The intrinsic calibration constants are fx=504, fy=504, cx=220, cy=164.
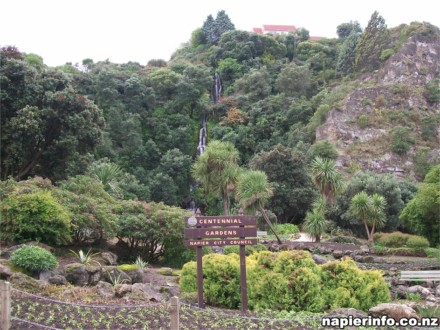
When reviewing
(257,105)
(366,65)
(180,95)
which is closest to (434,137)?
(366,65)

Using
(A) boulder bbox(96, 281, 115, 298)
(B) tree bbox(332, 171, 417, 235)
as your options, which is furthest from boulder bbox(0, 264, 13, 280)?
(B) tree bbox(332, 171, 417, 235)

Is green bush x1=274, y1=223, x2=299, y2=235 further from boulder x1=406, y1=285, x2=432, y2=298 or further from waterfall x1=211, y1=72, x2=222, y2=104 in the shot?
waterfall x1=211, y1=72, x2=222, y2=104

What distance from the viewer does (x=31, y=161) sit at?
26.6 m

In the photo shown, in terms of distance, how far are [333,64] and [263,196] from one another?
46435 mm

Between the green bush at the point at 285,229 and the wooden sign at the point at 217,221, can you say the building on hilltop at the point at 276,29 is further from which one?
the wooden sign at the point at 217,221

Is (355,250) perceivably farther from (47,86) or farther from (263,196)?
(47,86)

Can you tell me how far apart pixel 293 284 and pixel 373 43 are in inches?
2121

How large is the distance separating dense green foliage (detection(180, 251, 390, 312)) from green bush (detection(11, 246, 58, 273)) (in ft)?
12.1

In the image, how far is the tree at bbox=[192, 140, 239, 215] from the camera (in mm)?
28438

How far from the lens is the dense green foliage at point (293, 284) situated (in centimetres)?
1115

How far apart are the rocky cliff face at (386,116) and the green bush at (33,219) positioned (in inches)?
1341

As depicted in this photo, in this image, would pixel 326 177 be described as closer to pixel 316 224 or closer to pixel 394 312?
pixel 316 224

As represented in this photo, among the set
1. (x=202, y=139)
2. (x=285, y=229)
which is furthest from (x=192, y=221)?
(x=202, y=139)

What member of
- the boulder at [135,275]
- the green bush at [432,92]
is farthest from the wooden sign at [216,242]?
the green bush at [432,92]
